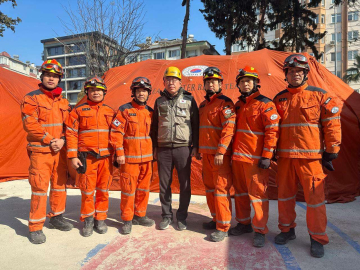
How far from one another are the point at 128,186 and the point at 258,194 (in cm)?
169

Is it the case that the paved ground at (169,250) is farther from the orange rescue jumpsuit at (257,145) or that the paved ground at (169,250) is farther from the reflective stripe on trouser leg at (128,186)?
the orange rescue jumpsuit at (257,145)

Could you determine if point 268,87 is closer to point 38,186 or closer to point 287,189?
point 287,189

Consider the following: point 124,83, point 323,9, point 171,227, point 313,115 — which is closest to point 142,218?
point 171,227

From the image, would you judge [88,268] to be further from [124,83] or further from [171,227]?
[124,83]

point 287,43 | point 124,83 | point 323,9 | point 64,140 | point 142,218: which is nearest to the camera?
point 64,140

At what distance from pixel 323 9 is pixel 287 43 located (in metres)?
30.3

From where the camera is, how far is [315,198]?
9.66 ft

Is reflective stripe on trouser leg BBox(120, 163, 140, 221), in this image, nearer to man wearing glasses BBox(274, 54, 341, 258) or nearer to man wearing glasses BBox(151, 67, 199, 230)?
man wearing glasses BBox(151, 67, 199, 230)

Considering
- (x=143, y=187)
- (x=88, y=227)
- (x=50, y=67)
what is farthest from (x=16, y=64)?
(x=143, y=187)

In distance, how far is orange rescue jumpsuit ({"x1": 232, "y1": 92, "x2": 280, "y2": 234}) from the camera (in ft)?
10.2

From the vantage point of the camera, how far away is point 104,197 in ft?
11.9

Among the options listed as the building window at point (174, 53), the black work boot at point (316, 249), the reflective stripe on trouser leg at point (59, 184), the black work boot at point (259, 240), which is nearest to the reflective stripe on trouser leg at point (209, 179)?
the black work boot at point (259, 240)

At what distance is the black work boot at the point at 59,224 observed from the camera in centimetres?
371

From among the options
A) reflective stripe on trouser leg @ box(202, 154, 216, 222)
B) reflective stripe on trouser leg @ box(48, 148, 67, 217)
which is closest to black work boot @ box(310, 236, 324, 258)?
reflective stripe on trouser leg @ box(202, 154, 216, 222)
